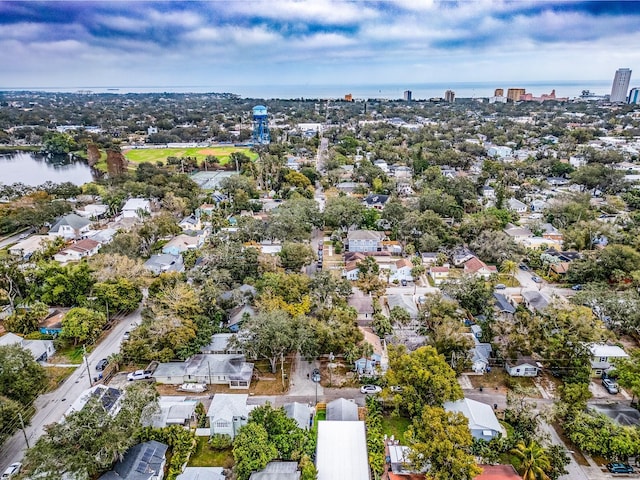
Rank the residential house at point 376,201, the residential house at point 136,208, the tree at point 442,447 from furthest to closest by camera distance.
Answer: the residential house at point 376,201, the residential house at point 136,208, the tree at point 442,447

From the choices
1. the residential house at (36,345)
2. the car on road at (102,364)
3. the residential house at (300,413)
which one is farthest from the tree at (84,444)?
the residential house at (36,345)

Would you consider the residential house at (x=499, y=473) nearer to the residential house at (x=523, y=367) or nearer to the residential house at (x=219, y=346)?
the residential house at (x=523, y=367)

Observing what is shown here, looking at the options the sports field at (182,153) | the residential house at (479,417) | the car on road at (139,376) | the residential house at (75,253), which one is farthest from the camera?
the sports field at (182,153)

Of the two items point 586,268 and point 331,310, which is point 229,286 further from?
point 586,268

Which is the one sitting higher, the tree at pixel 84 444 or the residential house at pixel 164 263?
the tree at pixel 84 444

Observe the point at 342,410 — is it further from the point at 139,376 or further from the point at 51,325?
the point at 51,325

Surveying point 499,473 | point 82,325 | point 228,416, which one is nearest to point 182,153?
point 82,325
